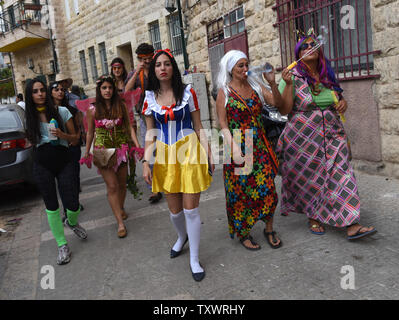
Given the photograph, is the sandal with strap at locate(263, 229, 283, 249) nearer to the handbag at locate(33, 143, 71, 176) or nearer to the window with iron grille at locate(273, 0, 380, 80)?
the handbag at locate(33, 143, 71, 176)

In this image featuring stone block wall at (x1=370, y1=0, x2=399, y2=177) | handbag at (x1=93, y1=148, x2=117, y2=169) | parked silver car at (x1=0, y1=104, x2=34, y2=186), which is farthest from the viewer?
parked silver car at (x1=0, y1=104, x2=34, y2=186)

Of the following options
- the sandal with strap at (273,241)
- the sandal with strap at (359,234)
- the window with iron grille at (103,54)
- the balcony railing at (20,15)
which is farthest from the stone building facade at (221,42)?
the sandal with strap at (273,241)

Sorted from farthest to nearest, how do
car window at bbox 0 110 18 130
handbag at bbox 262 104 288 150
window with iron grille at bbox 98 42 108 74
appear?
window with iron grille at bbox 98 42 108 74
car window at bbox 0 110 18 130
handbag at bbox 262 104 288 150

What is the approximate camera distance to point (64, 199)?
167 inches

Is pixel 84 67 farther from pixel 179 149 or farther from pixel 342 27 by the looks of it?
pixel 179 149

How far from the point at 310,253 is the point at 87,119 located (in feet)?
9.40

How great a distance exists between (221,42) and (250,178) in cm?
642

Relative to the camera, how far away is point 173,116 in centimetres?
339

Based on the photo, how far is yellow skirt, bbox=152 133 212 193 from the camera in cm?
337

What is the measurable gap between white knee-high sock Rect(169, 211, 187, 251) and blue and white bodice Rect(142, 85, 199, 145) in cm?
68

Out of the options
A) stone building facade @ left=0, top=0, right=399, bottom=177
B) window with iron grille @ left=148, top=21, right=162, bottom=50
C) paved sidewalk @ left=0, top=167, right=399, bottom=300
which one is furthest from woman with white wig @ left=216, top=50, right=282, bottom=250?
window with iron grille @ left=148, top=21, right=162, bottom=50

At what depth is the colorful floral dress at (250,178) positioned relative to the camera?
3531 mm

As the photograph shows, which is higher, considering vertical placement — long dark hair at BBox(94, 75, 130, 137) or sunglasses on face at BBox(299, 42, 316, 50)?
sunglasses on face at BBox(299, 42, 316, 50)

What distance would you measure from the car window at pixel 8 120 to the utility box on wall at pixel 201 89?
450cm
